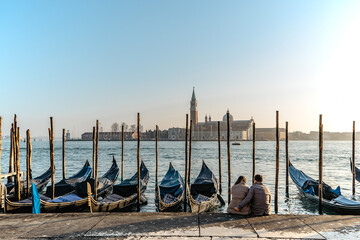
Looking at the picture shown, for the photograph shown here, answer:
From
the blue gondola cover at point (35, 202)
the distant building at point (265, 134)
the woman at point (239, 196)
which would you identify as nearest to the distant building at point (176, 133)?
the distant building at point (265, 134)

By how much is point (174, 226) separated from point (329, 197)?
642 centimetres

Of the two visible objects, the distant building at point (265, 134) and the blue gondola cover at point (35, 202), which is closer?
the blue gondola cover at point (35, 202)

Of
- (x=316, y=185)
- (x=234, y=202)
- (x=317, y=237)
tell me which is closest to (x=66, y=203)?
(x=234, y=202)

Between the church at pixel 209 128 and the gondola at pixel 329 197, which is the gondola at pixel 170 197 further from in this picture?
the church at pixel 209 128

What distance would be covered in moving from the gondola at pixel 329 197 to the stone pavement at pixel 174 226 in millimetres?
3119

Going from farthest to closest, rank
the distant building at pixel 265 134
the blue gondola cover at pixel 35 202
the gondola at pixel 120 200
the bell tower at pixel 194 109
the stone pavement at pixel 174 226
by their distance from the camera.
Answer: the distant building at pixel 265 134, the bell tower at pixel 194 109, the gondola at pixel 120 200, the blue gondola cover at pixel 35 202, the stone pavement at pixel 174 226

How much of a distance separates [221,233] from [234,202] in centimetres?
101

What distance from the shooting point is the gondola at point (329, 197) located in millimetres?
7508

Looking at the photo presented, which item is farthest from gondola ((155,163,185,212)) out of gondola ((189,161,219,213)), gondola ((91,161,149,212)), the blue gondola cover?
the blue gondola cover

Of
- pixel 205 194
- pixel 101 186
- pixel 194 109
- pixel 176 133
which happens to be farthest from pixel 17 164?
pixel 176 133

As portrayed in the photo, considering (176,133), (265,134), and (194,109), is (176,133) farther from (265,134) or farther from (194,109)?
(265,134)

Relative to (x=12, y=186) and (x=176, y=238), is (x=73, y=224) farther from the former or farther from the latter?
(x=12, y=186)

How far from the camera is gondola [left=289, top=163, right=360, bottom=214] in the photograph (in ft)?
24.6

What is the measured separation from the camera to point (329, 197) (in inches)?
353
